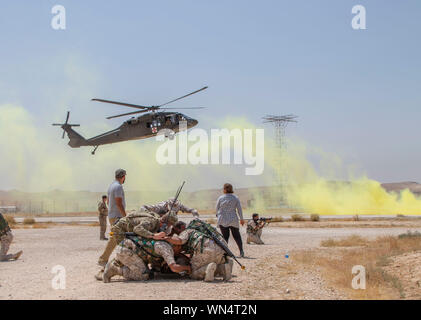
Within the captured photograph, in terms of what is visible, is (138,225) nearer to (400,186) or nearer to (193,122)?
(193,122)

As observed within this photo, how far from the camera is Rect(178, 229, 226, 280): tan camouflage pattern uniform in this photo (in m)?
9.48

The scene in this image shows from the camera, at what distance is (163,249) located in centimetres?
919

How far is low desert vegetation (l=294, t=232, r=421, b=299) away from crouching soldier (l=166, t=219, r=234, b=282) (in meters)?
2.20

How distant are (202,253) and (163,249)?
2.57ft

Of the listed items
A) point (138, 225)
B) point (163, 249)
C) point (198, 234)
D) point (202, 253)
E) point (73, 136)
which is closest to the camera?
point (163, 249)

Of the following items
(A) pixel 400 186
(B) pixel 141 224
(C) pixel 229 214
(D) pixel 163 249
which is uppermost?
(B) pixel 141 224

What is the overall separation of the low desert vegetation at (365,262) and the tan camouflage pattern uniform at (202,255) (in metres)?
2.35

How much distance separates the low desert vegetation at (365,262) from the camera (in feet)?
30.1

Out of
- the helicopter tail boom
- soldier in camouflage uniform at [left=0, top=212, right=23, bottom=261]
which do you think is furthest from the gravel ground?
the helicopter tail boom

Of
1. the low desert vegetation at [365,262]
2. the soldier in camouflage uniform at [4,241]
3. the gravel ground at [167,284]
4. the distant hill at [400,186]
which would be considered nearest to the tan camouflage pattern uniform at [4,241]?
the soldier in camouflage uniform at [4,241]

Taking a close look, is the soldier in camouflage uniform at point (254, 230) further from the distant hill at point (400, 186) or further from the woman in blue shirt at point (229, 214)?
the distant hill at point (400, 186)

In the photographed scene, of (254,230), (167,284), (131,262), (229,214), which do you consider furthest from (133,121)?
(167,284)
